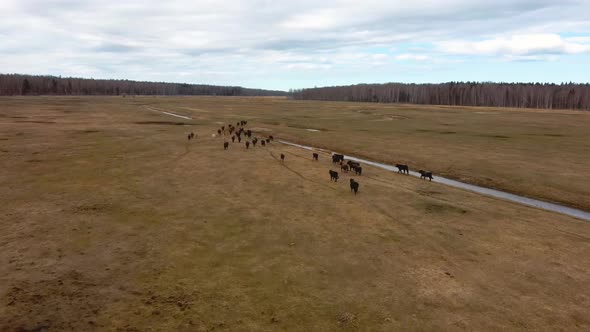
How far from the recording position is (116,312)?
9852 millimetres

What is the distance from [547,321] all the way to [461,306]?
7.02ft

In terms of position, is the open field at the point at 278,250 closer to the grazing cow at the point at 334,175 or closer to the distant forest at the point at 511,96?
the grazing cow at the point at 334,175

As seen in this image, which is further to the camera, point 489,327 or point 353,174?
point 353,174

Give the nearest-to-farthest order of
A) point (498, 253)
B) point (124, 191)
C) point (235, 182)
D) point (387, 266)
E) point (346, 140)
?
point (387, 266), point (498, 253), point (124, 191), point (235, 182), point (346, 140)

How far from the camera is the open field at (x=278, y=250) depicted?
1001cm

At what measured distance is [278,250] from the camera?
548 inches

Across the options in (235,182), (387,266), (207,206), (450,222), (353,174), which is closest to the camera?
(387,266)

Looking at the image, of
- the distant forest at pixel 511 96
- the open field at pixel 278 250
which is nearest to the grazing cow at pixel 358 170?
the open field at pixel 278 250

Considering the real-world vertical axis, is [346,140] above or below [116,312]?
above

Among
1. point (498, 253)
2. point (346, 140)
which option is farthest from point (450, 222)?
point (346, 140)

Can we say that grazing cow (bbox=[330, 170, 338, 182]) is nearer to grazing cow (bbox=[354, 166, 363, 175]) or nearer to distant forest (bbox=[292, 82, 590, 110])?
grazing cow (bbox=[354, 166, 363, 175])

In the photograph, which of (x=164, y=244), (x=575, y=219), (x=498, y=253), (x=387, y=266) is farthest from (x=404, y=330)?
(x=575, y=219)

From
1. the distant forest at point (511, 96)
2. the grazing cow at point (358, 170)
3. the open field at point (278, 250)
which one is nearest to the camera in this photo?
the open field at point (278, 250)

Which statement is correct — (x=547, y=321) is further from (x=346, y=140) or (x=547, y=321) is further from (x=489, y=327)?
(x=346, y=140)
